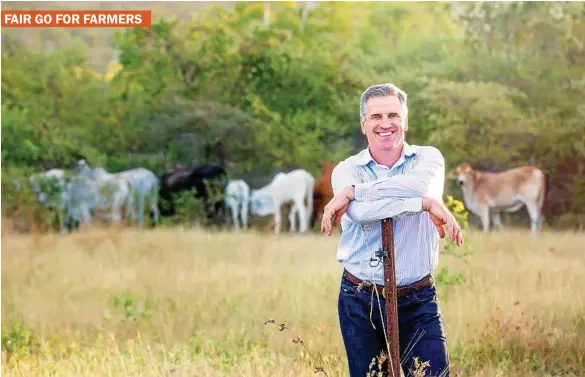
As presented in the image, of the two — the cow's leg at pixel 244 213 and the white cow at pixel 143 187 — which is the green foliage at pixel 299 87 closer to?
the white cow at pixel 143 187

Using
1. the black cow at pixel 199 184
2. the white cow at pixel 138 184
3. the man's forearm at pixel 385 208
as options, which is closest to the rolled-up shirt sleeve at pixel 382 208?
the man's forearm at pixel 385 208

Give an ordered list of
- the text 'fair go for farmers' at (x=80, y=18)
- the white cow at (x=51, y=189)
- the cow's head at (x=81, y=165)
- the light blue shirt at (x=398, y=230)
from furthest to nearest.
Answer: the cow's head at (x=81, y=165)
the white cow at (x=51, y=189)
the text 'fair go for farmers' at (x=80, y=18)
the light blue shirt at (x=398, y=230)

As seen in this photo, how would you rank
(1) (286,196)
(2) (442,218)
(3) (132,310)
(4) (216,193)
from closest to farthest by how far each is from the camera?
(2) (442,218) < (3) (132,310) < (1) (286,196) < (4) (216,193)

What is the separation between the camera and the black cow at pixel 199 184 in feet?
30.0

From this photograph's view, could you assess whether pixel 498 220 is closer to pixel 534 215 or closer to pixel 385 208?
pixel 534 215

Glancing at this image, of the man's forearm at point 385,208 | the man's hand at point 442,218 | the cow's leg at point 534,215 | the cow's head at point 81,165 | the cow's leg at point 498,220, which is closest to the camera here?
the man's hand at point 442,218

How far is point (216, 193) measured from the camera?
30.1ft

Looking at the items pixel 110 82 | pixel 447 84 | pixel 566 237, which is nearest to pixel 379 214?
pixel 566 237

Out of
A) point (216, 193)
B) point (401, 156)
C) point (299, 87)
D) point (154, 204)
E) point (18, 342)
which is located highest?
point (299, 87)

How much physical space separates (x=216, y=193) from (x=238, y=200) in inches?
10.6

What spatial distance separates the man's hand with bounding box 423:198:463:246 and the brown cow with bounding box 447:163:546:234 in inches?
250

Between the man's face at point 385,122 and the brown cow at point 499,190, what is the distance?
20.4 feet

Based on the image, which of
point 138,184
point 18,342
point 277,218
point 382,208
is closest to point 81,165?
point 138,184

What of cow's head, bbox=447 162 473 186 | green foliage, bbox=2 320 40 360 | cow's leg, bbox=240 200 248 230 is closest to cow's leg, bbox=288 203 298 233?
cow's leg, bbox=240 200 248 230
